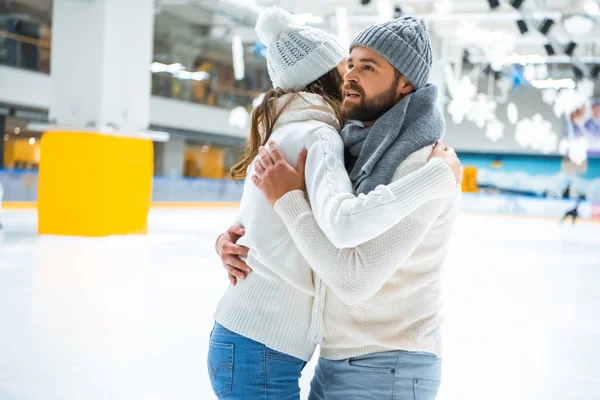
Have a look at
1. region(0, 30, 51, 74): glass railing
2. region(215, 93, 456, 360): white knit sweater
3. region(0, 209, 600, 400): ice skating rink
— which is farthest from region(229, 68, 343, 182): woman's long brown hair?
region(0, 30, 51, 74): glass railing

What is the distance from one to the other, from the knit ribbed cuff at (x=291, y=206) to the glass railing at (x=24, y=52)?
20315mm

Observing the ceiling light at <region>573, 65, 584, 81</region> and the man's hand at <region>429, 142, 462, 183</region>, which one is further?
the ceiling light at <region>573, 65, 584, 81</region>

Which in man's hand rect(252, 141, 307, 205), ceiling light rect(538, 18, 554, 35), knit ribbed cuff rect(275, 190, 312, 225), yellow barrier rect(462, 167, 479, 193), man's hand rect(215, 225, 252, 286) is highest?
ceiling light rect(538, 18, 554, 35)

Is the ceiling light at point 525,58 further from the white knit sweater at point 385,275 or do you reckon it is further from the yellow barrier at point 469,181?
the white knit sweater at point 385,275

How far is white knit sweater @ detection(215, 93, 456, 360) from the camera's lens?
52.4 inches

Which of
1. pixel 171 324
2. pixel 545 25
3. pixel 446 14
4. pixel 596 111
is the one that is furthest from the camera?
pixel 596 111

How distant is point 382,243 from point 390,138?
22 centimetres

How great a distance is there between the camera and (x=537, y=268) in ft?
30.6

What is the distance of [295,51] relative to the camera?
1.60m

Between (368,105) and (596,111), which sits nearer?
(368,105)

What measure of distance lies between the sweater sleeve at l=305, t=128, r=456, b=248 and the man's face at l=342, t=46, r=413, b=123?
13 centimetres

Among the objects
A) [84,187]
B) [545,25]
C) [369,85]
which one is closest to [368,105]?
[369,85]

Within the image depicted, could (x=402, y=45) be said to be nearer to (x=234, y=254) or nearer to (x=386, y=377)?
(x=234, y=254)

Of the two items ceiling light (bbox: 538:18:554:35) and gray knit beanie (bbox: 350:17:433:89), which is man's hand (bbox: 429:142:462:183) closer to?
gray knit beanie (bbox: 350:17:433:89)
